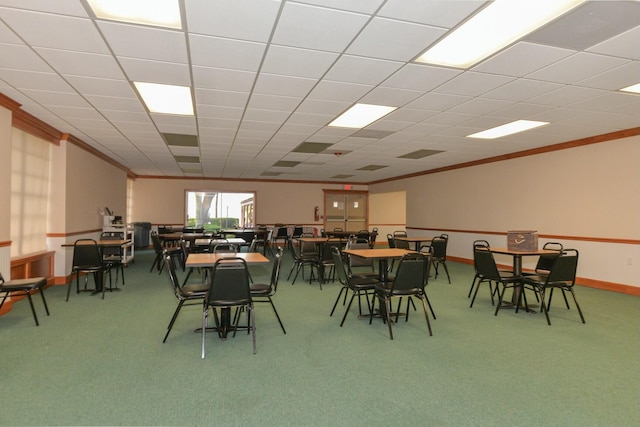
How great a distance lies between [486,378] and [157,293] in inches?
187

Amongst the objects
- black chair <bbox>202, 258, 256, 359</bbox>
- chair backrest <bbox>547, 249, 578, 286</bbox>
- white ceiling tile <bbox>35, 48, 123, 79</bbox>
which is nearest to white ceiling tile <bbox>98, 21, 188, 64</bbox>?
white ceiling tile <bbox>35, 48, 123, 79</bbox>

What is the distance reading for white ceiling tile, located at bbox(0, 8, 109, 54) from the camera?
2.59m

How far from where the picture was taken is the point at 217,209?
1366 cm

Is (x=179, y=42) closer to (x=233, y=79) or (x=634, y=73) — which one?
(x=233, y=79)

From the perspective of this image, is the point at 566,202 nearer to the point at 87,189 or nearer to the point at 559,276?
the point at 559,276

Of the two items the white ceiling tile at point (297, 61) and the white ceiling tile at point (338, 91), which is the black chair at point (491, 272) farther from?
the white ceiling tile at point (297, 61)

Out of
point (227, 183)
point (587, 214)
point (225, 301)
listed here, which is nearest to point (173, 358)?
point (225, 301)

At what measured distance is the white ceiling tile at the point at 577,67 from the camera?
3262 mm

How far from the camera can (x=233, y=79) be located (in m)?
3.78

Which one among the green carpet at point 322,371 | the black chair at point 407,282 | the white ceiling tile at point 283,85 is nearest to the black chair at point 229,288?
the green carpet at point 322,371

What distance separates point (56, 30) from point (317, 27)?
6.86 ft

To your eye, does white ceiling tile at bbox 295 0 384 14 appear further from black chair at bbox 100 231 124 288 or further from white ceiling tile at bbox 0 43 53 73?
black chair at bbox 100 231 124 288

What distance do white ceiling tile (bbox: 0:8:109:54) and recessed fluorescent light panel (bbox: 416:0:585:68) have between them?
9.41ft

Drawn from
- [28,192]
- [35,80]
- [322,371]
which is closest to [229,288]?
[322,371]
